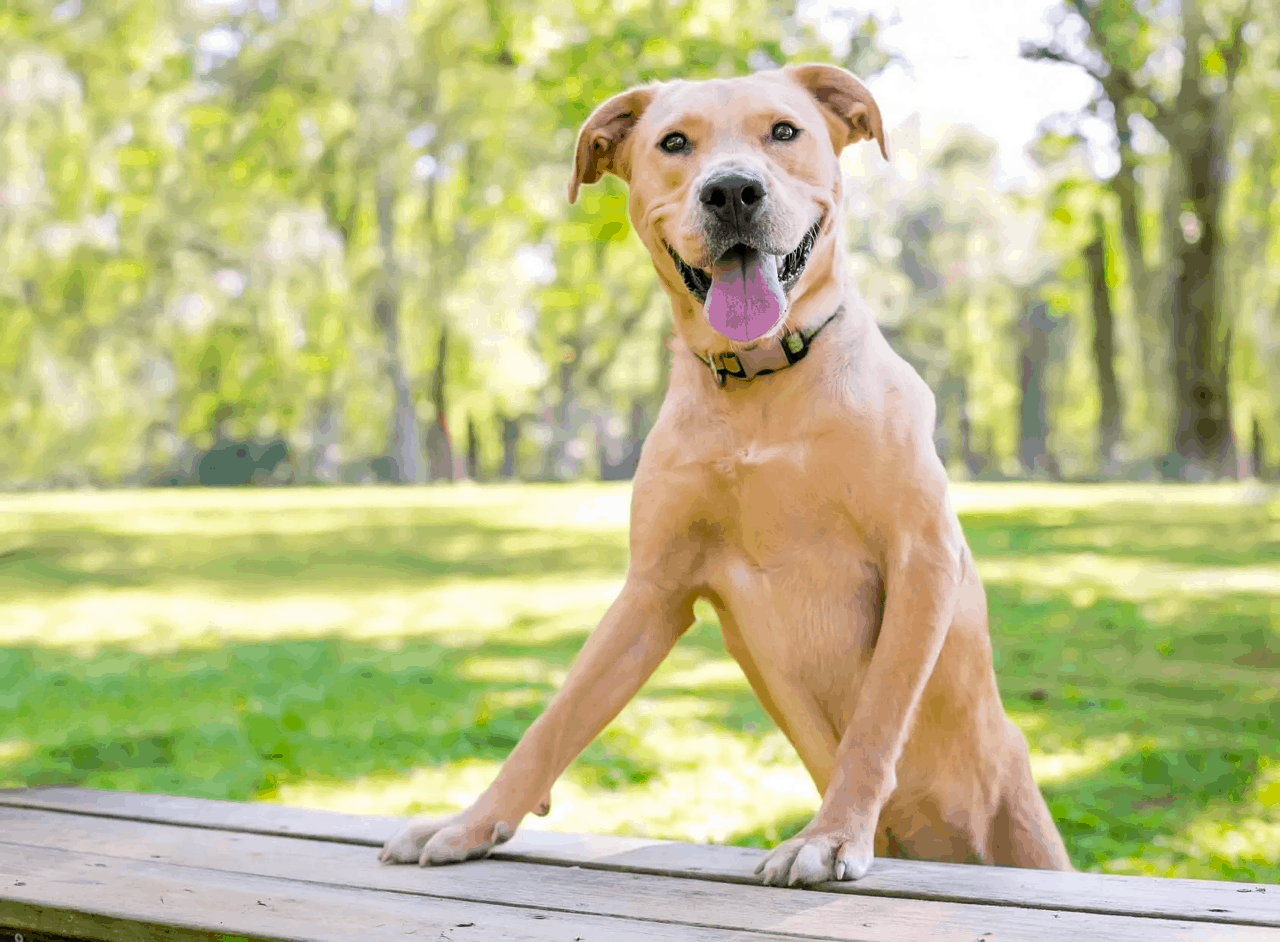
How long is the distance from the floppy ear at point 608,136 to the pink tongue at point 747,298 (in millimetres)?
438

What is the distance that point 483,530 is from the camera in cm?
1719

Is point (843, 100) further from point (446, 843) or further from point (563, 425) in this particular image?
point (563, 425)

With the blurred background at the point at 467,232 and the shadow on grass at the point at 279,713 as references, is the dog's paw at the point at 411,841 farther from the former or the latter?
the blurred background at the point at 467,232

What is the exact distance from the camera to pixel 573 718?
8.09ft

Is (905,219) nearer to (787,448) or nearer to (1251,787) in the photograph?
(1251,787)

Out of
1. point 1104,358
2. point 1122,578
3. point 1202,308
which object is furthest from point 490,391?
point 1122,578

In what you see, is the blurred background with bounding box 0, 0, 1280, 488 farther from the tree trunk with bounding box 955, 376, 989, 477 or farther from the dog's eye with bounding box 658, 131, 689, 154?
the dog's eye with bounding box 658, 131, 689, 154

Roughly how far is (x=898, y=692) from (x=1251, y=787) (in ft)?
11.1

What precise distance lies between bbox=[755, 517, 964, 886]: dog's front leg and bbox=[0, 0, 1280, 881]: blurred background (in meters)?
2.16

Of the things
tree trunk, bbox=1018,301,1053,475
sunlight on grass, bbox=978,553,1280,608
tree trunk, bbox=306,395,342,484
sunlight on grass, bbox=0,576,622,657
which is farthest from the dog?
tree trunk, bbox=1018,301,1053,475

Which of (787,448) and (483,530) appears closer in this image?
(787,448)

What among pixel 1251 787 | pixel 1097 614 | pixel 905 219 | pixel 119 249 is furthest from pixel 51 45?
pixel 905 219

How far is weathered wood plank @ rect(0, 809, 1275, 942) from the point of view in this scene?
1937 mm

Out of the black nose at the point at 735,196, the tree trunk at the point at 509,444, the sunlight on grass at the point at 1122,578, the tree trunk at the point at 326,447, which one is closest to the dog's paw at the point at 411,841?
the black nose at the point at 735,196
